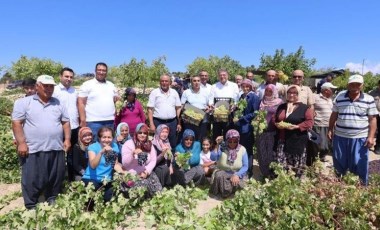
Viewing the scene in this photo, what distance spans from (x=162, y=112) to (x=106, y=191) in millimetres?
1818

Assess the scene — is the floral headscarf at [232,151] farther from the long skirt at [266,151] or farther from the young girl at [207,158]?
the long skirt at [266,151]

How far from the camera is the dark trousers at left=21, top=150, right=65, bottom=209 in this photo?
3.85 metres

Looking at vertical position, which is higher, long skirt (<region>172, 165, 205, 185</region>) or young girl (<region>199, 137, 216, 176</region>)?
young girl (<region>199, 137, 216, 176</region>)

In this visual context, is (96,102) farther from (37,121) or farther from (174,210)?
(174,210)

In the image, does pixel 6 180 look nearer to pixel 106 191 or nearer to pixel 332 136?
pixel 106 191

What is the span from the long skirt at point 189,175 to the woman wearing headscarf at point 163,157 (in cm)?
12

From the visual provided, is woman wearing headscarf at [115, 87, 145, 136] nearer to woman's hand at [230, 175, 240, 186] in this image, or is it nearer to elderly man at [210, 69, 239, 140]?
elderly man at [210, 69, 239, 140]

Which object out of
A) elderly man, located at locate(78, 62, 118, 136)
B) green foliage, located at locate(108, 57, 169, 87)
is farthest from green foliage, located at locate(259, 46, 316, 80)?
elderly man, located at locate(78, 62, 118, 136)

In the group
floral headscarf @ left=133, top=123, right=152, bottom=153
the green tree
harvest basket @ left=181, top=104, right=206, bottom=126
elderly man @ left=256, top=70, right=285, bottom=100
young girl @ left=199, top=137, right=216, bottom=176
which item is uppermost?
the green tree

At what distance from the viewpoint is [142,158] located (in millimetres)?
4668

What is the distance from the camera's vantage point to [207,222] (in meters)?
2.02

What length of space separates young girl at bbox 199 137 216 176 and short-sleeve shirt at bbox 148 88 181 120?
0.76 m

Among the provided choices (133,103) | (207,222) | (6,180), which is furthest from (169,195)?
(6,180)

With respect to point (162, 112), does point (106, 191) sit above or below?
below
